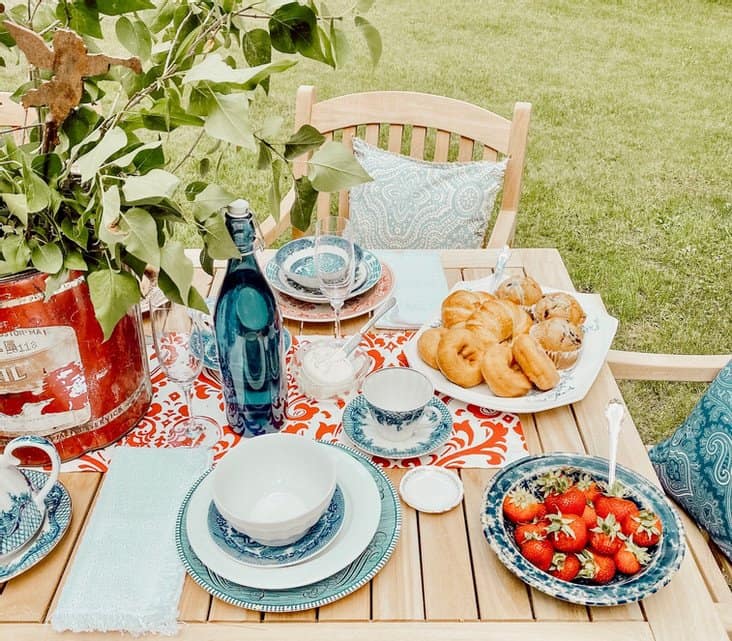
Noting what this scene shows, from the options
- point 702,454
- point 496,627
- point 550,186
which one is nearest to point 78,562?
point 496,627

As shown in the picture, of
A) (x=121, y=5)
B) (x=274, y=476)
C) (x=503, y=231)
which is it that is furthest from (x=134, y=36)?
(x=503, y=231)

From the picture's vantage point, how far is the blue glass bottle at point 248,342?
1.10 meters

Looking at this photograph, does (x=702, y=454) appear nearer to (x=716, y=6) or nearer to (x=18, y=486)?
(x=18, y=486)

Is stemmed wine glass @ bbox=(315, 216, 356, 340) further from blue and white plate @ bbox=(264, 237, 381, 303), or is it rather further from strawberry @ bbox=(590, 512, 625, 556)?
strawberry @ bbox=(590, 512, 625, 556)

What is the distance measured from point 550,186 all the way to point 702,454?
285 cm

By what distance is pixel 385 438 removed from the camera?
119 cm

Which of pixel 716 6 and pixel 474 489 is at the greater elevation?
pixel 474 489

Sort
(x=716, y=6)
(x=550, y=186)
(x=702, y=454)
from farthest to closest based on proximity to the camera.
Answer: (x=716, y=6) < (x=550, y=186) < (x=702, y=454)

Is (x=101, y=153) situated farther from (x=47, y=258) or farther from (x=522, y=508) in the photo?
(x=522, y=508)

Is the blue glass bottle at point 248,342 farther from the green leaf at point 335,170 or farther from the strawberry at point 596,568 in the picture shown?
the strawberry at point 596,568

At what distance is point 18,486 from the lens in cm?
101

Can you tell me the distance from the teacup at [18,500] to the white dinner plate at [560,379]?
60 cm

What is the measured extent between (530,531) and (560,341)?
0.44 m

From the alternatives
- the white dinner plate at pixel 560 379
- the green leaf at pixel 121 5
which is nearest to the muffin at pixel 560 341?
the white dinner plate at pixel 560 379
